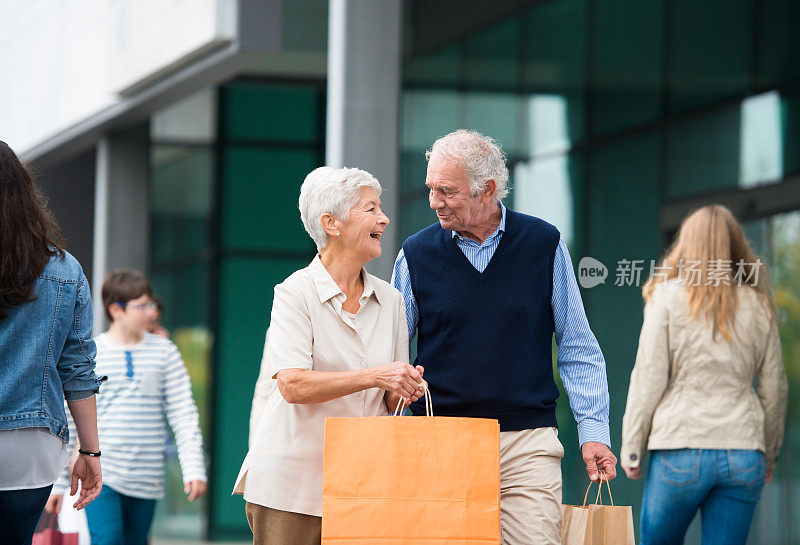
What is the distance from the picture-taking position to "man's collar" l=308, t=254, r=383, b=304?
160 inches

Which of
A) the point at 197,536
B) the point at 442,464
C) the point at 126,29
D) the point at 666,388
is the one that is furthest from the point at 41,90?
the point at 442,464

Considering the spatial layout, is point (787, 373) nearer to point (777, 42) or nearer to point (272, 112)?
point (777, 42)

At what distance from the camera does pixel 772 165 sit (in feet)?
29.7

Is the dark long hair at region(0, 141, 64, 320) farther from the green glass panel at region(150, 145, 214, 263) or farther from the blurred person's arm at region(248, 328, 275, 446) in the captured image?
the green glass panel at region(150, 145, 214, 263)

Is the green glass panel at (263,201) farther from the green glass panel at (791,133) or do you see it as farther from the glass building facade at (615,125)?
the green glass panel at (791,133)

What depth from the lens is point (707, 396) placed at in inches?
230

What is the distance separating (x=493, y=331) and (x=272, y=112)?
1142 centimetres

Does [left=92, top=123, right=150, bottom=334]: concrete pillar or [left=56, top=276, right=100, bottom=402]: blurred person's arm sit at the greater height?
[left=92, top=123, right=150, bottom=334]: concrete pillar

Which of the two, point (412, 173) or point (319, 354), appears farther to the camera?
point (412, 173)

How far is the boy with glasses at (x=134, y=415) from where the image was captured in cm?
670

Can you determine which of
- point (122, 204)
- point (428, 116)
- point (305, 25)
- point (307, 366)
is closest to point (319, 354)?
point (307, 366)

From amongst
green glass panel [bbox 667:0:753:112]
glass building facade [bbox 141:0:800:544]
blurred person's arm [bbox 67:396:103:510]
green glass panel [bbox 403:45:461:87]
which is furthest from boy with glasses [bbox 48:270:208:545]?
green glass panel [bbox 403:45:461:87]

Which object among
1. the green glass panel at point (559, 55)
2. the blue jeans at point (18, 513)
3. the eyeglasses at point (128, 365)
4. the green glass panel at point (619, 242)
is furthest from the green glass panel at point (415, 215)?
the blue jeans at point (18, 513)

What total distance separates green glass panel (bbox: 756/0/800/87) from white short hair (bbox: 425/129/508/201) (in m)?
5.14
